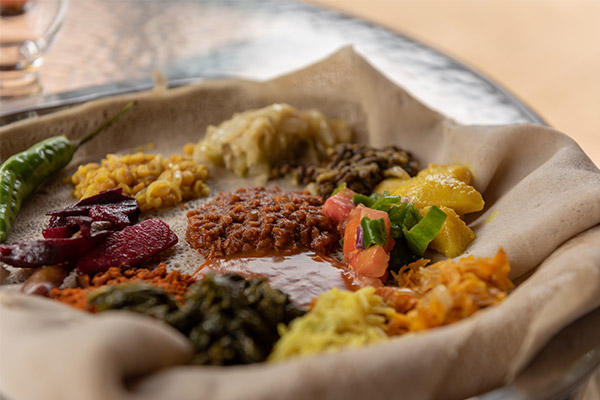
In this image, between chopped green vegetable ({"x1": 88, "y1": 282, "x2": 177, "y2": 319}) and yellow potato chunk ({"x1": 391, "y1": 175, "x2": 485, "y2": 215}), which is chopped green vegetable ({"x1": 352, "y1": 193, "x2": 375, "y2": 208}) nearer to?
yellow potato chunk ({"x1": 391, "y1": 175, "x2": 485, "y2": 215})

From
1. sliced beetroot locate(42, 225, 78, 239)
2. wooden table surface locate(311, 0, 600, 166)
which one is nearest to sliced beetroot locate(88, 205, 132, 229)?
sliced beetroot locate(42, 225, 78, 239)

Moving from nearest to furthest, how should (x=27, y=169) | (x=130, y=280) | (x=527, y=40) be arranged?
1. (x=130, y=280)
2. (x=27, y=169)
3. (x=527, y=40)

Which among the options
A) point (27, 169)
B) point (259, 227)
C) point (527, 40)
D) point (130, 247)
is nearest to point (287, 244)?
point (259, 227)

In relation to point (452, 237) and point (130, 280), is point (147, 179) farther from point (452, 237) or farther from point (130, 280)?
point (452, 237)

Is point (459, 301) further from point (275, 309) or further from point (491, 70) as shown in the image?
point (491, 70)

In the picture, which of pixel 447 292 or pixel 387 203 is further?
pixel 387 203
